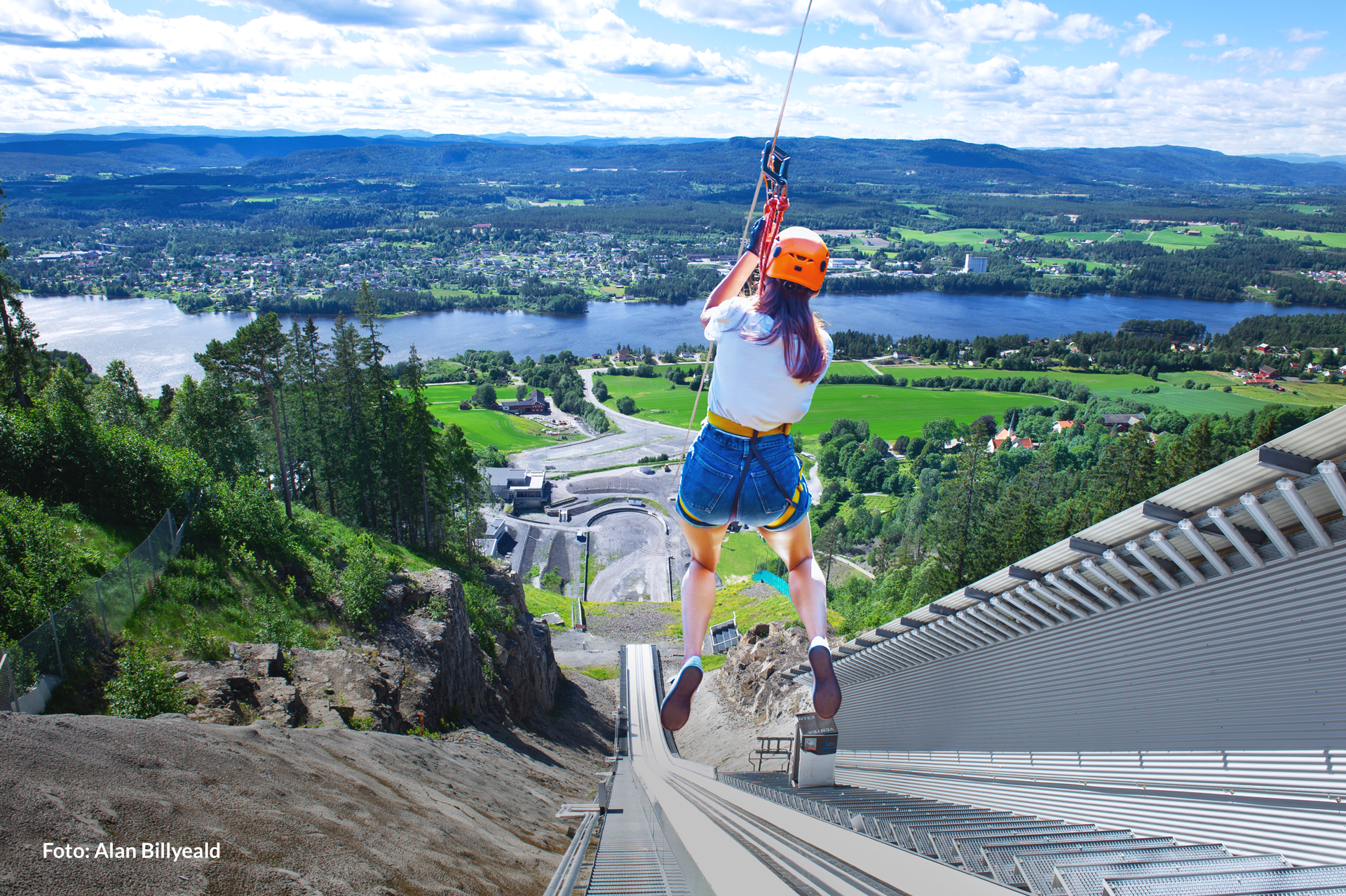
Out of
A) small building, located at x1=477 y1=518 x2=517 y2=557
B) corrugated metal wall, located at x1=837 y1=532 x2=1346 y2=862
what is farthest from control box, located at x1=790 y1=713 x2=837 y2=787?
small building, located at x1=477 y1=518 x2=517 y2=557

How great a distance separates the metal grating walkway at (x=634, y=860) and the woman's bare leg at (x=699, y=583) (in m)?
1.41

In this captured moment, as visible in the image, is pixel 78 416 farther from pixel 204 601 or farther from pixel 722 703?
pixel 722 703

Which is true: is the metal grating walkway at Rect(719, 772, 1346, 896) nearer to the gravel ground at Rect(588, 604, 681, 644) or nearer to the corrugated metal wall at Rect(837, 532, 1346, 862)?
the corrugated metal wall at Rect(837, 532, 1346, 862)

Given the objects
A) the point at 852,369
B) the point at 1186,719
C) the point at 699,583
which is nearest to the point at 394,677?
the point at 699,583

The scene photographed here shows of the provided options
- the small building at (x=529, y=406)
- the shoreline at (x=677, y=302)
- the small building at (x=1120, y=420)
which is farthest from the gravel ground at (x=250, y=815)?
the shoreline at (x=677, y=302)

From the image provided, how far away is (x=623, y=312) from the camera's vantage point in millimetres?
151000

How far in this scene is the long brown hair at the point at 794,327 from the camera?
13.8 feet

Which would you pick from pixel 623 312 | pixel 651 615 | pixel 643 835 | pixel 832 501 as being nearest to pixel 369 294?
pixel 651 615

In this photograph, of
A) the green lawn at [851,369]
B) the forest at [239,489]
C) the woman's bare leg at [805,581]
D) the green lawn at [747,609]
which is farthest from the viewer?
the green lawn at [851,369]

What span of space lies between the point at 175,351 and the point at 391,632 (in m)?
102

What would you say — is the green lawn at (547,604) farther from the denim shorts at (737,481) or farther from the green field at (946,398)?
the green field at (946,398)

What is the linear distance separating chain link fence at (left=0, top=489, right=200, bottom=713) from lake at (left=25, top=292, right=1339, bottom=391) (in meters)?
Answer: 94.3

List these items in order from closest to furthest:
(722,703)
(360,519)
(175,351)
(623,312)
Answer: (722,703) < (360,519) < (175,351) < (623,312)

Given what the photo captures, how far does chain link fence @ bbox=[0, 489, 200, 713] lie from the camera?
299 inches
